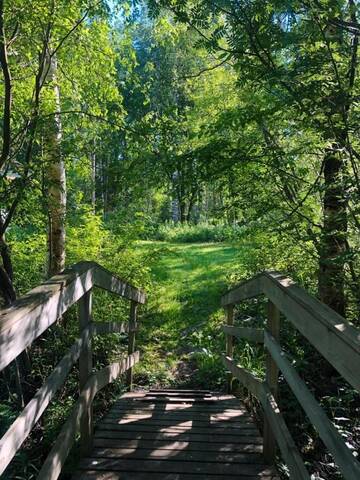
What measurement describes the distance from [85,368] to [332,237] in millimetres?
2730

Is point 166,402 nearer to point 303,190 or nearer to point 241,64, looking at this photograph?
point 303,190

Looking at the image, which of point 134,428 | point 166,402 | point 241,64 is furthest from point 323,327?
point 166,402

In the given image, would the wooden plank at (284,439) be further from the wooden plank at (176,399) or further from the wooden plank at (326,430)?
the wooden plank at (176,399)

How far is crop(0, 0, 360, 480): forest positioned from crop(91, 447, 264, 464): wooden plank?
0.48m

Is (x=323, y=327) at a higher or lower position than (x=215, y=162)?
lower

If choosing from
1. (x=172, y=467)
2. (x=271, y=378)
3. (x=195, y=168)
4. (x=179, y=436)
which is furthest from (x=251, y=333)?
(x=195, y=168)

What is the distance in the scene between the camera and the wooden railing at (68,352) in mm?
1590

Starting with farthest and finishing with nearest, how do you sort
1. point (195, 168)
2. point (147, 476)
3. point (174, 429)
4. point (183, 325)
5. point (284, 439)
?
1. point (183, 325)
2. point (195, 168)
3. point (174, 429)
4. point (147, 476)
5. point (284, 439)

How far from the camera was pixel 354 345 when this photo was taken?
57.6 inches

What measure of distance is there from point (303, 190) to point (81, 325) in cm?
301

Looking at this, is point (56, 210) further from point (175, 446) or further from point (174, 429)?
point (175, 446)

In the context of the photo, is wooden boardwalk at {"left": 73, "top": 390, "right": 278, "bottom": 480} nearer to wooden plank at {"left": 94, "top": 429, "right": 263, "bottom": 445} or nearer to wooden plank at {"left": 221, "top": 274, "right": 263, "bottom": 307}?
wooden plank at {"left": 94, "top": 429, "right": 263, "bottom": 445}

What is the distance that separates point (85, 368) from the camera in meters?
2.88

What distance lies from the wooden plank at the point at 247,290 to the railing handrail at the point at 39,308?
3.71 ft
